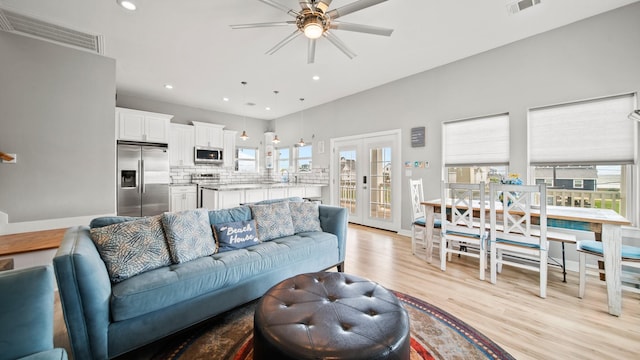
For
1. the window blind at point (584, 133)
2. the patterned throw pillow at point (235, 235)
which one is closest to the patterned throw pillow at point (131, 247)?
the patterned throw pillow at point (235, 235)

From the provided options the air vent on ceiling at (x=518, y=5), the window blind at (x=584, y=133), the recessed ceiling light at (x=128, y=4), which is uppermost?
the air vent on ceiling at (x=518, y=5)

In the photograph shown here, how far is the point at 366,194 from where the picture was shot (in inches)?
207

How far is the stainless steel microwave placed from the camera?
6125 millimetres

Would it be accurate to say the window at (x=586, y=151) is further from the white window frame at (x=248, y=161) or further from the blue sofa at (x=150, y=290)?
the white window frame at (x=248, y=161)

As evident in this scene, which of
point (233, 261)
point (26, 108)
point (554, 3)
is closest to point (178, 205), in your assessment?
point (26, 108)

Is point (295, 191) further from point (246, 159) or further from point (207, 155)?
point (207, 155)

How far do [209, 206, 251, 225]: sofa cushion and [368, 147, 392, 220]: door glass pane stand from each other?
3.16 meters

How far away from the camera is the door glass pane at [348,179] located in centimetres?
553

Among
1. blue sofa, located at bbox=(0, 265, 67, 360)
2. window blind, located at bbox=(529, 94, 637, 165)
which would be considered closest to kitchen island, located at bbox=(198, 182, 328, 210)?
blue sofa, located at bbox=(0, 265, 67, 360)

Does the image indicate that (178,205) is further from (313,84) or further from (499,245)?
(499,245)

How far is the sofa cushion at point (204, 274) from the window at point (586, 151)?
10.2 ft

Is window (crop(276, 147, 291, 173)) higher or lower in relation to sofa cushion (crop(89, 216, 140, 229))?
higher

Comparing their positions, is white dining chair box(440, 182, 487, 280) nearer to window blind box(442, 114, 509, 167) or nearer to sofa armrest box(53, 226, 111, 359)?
window blind box(442, 114, 509, 167)

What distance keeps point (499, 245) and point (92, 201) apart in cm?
516
